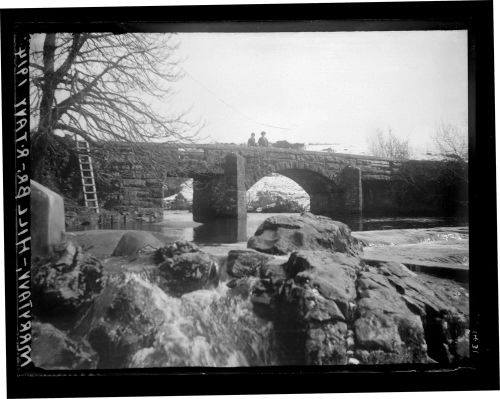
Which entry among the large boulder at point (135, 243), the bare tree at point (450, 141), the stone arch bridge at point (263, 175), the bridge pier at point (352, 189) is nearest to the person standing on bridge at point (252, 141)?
the stone arch bridge at point (263, 175)

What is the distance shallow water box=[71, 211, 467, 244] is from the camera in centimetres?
345

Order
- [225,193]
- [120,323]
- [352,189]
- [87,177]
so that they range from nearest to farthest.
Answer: [120,323] < [87,177] < [225,193] < [352,189]

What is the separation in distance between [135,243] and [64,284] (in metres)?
0.61

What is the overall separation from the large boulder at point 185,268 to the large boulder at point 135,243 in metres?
0.07

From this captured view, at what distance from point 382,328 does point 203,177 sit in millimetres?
1826

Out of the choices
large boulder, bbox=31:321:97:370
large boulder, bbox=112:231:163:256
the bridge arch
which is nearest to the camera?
large boulder, bbox=31:321:97:370

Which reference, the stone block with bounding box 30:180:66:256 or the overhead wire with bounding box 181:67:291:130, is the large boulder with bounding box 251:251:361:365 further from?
the stone block with bounding box 30:180:66:256

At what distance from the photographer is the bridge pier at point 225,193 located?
3.49m

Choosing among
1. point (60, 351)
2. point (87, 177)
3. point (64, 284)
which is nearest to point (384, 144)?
point (87, 177)

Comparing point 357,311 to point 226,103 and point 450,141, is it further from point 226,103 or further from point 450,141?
point 226,103

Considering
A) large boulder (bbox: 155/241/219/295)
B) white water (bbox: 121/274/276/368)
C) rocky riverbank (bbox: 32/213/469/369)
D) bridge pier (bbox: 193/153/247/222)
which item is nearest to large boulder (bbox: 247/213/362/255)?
rocky riverbank (bbox: 32/213/469/369)

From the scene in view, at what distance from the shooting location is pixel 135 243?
3.44 meters

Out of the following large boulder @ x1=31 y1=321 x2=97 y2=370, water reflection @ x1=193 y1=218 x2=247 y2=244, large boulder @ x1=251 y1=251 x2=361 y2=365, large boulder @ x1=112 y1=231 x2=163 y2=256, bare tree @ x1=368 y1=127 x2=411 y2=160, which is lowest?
large boulder @ x1=31 y1=321 x2=97 y2=370

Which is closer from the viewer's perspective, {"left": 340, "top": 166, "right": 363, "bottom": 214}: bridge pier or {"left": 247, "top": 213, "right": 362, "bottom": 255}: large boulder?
{"left": 247, "top": 213, "right": 362, "bottom": 255}: large boulder
